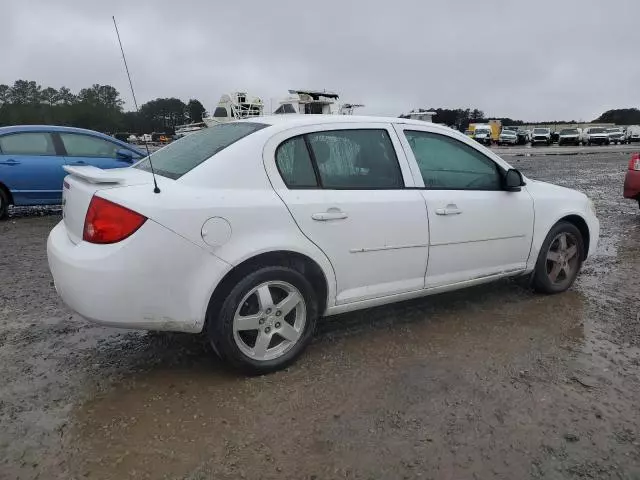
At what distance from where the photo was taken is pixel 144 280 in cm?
267

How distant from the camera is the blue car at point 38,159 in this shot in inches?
312

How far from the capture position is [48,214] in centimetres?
891

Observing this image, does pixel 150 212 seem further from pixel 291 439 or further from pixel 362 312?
pixel 362 312

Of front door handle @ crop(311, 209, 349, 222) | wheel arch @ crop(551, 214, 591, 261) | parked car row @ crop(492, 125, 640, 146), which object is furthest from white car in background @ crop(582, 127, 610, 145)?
front door handle @ crop(311, 209, 349, 222)

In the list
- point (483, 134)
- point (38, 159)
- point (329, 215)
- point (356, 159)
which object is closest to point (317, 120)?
point (356, 159)

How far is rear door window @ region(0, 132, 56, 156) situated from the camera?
7.96m

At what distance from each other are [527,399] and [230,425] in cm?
162

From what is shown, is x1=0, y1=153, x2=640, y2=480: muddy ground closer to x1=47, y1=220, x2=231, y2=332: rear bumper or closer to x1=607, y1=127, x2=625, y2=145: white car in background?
x1=47, y1=220, x2=231, y2=332: rear bumper

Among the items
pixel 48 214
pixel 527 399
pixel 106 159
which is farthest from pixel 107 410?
pixel 48 214

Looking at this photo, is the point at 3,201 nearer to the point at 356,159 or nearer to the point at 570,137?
the point at 356,159

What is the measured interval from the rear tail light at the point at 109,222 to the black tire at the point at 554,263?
3.29 metres

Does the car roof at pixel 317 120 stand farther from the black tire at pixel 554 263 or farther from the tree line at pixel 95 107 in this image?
the tree line at pixel 95 107

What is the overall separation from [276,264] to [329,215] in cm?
44

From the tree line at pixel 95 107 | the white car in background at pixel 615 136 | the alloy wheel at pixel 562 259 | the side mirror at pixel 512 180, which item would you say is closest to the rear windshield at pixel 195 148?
the side mirror at pixel 512 180
